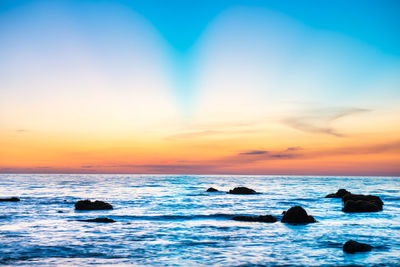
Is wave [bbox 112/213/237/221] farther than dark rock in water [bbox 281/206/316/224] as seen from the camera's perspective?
Yes

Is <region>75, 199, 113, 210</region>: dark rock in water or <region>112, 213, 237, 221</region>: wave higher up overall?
<region>75, 199, 113, 210</region>: dark rock in water

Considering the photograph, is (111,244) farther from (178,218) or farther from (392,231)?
(392,231)

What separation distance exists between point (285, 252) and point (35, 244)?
14.3m

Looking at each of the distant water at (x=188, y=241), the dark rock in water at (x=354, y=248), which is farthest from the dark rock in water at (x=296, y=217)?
the dark rock in water at (x=354, y=248)

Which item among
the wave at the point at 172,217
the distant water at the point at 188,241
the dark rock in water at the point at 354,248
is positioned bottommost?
the wave at the point at 172,217

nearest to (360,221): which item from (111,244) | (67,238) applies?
(111,244)

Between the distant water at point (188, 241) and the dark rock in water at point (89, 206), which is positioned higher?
the dark rock in water at point (89, 206)

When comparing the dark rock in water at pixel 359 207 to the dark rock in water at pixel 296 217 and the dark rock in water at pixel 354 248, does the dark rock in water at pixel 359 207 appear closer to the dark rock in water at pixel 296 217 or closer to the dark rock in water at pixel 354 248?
the dark rock in water at pixel 296 217

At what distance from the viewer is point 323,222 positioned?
30.5m

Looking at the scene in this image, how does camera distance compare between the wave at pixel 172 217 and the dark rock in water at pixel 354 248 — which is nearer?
the dark rock in water at pixel 354 248

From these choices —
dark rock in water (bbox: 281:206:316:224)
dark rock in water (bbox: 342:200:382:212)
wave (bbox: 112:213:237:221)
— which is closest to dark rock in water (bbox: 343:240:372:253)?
dark rock in water (bbox: 281:206:316:224)

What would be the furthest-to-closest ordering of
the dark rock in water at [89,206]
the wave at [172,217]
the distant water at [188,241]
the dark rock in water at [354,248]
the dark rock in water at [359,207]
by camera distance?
1. the dark rock in water at [359,207]
2. the dark rock in water at [89,206]
3. the wave at [172,217]
4. the dark rock in water at [354,248]
5. the distant water at [188,241]

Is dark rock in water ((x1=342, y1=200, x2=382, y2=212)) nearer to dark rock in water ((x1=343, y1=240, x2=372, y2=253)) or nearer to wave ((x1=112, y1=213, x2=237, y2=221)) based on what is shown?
wave ((x1=112, y1=213, x2=237, y2=221))

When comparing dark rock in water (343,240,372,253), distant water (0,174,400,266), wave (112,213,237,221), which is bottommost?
wave (112,213,237,221)
